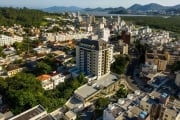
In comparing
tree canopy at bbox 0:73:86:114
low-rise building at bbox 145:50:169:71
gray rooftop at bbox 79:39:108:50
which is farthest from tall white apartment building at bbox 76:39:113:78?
low-rise building at bbox 145:50:169:71

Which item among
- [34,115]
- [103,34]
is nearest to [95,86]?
[34,115]

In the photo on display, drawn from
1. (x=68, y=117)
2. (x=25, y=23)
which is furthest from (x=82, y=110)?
(x=25, y=23)

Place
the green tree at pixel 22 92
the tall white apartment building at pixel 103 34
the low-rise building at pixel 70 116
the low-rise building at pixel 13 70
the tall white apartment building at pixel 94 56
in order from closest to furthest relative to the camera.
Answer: the low-rise building at pixel 70 116
the green tree at pixel 22 92
the tall white apartment building at pixel 94 56
the low-rise building at pixel 13 70
the tall white apartment building at pixel 103 34

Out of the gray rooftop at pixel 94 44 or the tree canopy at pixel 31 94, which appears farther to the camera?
the gray rooftop at pixel 94 44

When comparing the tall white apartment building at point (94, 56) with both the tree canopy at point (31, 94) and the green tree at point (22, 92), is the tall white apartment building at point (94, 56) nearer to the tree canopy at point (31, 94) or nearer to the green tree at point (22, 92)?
the tree canopy at point (31, 94)

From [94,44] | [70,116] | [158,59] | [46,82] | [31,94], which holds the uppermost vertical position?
[94,44]

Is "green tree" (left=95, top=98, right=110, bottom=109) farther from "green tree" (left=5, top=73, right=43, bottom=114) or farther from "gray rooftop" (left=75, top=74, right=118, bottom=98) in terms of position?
"green tree" (left=5, top=73, right=43, bottom=114)

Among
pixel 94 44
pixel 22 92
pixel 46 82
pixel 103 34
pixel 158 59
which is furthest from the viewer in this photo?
pixel 103 34

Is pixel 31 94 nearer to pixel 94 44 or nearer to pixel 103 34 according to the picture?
pixel 94 44

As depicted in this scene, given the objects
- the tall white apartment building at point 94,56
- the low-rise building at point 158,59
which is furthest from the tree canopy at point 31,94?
the low-rise building at point 158,59

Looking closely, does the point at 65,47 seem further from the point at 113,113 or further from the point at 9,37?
the point at 113,113
